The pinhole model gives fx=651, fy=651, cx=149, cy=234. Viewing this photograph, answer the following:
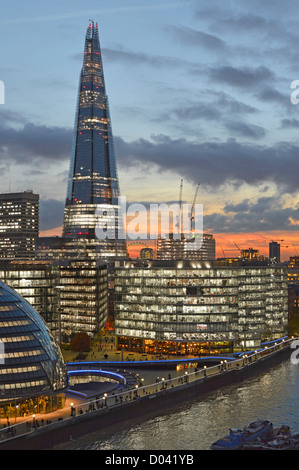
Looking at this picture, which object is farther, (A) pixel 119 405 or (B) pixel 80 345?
(B) pixel 80 345

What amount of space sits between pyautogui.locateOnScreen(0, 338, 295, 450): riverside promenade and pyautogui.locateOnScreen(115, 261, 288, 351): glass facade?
41.0 ft

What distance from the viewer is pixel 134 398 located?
111812mm

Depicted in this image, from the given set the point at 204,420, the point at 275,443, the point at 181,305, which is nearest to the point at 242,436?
the point at 275,443

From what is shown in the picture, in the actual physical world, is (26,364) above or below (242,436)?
above

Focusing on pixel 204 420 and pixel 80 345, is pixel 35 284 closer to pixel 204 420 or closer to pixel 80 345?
pixel 80 345

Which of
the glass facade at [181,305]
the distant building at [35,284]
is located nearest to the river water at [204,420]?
the glass facade at [181,305]

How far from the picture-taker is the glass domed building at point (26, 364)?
97.0m

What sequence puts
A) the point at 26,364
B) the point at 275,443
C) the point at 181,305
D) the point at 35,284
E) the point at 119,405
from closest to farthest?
1. the point at 275,443
2. the point at 26,364
3. the point at 119,405
4. the point at 35,284
5. the point at 181,305

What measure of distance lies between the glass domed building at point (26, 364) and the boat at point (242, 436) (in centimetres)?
2754

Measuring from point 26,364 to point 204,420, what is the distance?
3067 cm

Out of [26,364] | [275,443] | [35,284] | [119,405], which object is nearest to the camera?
[275,443]

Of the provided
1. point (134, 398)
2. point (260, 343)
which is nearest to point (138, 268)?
point (260, 343)

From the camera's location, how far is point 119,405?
353 feet

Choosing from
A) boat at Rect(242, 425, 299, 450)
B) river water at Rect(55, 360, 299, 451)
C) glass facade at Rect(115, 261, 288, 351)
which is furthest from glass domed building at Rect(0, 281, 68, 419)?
glass facade at Rect(115, 261, 288, 351)
